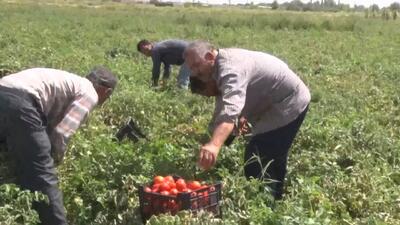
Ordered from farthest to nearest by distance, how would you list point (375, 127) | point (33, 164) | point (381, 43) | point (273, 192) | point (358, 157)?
1. point (381, 43)
2. point (375, 127)
3. point (358, 157)
4. point (273, 192)
5. point (33, 164)

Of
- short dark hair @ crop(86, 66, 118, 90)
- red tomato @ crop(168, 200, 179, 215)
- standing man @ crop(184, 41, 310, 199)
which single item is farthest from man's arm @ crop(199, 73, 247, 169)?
short dark hair @ crop(86, 66, 118, 90)

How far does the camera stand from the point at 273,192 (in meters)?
5.39

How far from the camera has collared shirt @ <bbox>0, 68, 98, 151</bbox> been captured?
4762 mm

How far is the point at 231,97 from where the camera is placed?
4488mm

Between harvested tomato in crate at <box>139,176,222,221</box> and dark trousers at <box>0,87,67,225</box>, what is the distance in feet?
2.28

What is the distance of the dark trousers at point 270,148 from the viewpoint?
5367 mm

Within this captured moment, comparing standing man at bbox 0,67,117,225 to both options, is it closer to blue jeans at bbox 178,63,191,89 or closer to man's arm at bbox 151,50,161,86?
man's arm at bbox 151,50,161,86

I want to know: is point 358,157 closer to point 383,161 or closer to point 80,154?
point 383,161

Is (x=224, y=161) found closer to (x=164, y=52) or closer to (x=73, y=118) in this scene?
(x=73, y=118)

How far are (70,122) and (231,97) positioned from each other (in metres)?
1.20

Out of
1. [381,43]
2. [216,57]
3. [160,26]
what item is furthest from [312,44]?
[216,57]

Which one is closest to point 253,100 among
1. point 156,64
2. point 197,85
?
point 197,85

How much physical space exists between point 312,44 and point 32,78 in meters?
18.7

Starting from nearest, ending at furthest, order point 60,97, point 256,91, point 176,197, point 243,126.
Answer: point 176,197
point 60,97
point 256,91
point 243,126
